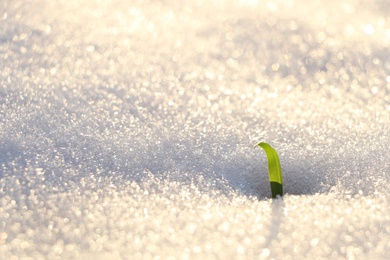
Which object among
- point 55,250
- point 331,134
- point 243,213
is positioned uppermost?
point 331,134

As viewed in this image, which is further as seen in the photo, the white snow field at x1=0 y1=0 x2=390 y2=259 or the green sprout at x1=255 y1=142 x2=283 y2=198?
the green sprout at x1=255 y1=142 x2=283 y2=198

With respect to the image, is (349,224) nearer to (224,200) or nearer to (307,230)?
(307,230)

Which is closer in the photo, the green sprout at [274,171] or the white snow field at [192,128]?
the white snow field at [192,128]

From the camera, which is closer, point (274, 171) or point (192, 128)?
point (274, 171)

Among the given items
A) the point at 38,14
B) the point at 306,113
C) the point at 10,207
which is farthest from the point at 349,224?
the point at 38,14
